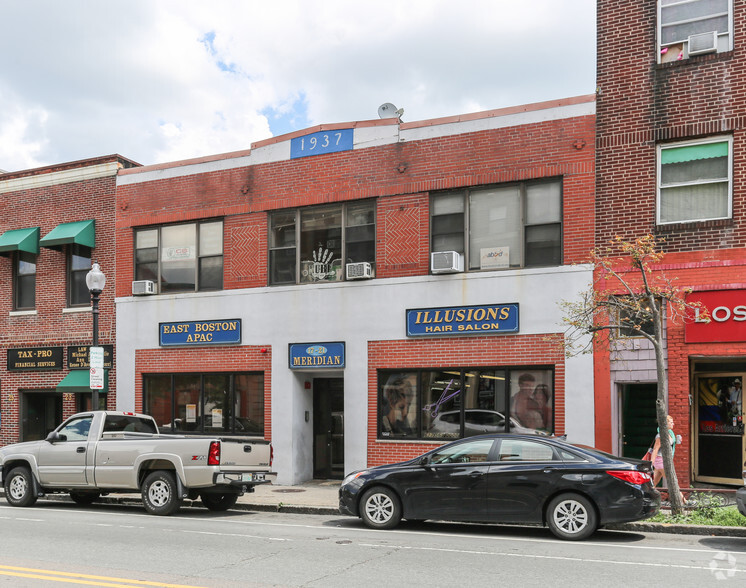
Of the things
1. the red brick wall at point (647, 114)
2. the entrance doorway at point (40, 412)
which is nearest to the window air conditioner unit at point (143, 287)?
the entrance doorway at point (40, 412)

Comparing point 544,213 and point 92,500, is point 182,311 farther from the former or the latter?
point 544,213

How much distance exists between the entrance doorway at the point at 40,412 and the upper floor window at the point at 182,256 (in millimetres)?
5055

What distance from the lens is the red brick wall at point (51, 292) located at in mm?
21453

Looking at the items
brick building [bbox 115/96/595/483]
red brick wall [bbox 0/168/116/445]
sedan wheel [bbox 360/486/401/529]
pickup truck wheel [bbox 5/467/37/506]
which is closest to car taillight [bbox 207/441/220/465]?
sedan wheel [bbox 360/486/401/529]

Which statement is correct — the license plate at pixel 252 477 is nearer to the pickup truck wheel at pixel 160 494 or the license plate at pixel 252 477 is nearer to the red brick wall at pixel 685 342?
the pickup truck wheel at pixel 160 494

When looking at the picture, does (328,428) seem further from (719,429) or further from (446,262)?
(719,429)

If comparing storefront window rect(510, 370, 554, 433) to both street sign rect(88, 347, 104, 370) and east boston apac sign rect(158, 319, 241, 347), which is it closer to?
east boston apac sign rect(158, 319, 241, 347)

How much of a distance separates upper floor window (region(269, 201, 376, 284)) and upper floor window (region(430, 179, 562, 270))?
5.48ft

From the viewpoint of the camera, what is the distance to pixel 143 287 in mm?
20484

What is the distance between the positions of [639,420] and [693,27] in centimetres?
779

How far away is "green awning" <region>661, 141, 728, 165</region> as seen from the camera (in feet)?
49.1

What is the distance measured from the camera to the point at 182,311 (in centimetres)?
2019

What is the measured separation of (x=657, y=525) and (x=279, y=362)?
9.63 metres

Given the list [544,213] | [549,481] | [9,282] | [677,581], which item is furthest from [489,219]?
[9,282]
